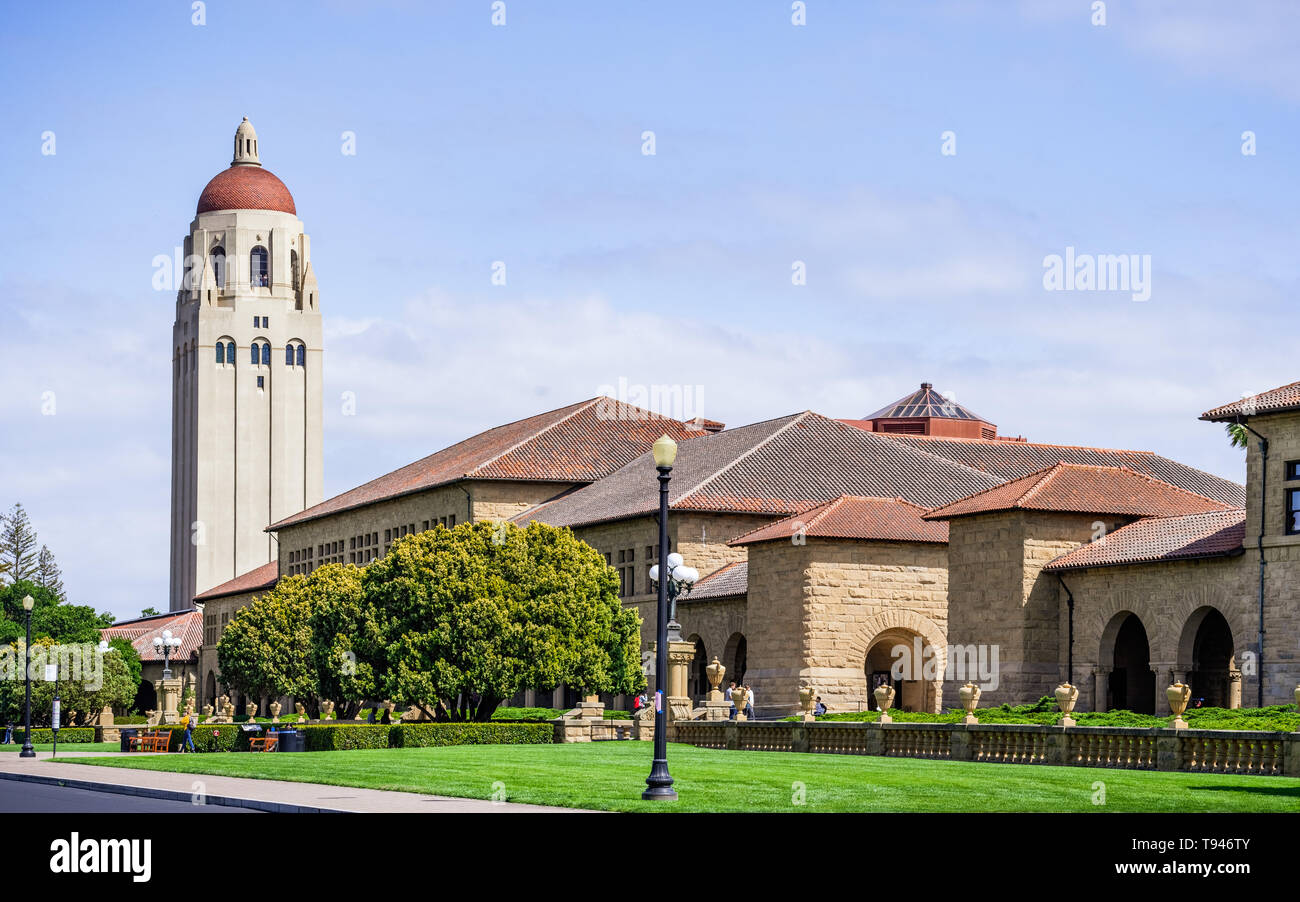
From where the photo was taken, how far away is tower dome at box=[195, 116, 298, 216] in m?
147

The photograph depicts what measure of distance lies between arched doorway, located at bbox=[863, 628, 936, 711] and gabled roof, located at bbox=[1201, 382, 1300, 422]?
41.8ft

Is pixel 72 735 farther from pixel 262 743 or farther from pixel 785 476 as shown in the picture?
pixel 785 476

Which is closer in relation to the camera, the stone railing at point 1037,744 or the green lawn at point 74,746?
the stone railing at point 1037,744

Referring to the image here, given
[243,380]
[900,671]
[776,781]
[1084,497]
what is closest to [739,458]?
[900,671]

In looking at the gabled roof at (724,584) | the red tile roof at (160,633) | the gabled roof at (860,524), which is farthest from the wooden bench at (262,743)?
the red tile roof at (160,633)

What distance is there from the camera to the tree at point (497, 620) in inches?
2112

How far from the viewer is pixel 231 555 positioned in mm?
143875

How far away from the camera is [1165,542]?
4753 centimetres

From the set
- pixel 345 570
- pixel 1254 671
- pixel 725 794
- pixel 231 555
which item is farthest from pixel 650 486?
pixel 231 555

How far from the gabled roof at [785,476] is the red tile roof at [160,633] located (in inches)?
2000

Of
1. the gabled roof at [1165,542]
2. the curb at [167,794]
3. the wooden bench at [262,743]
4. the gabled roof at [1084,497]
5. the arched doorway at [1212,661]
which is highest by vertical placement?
the gabled roof at [1084,497]

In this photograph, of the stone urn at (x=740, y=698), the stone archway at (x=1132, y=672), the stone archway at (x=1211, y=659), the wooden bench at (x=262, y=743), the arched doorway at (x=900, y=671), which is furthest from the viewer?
the arched doorway at (x=900, y=671)

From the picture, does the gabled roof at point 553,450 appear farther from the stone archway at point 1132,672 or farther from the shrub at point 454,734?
the stone archway at point 1132,672

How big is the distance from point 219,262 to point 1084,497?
106893mm
